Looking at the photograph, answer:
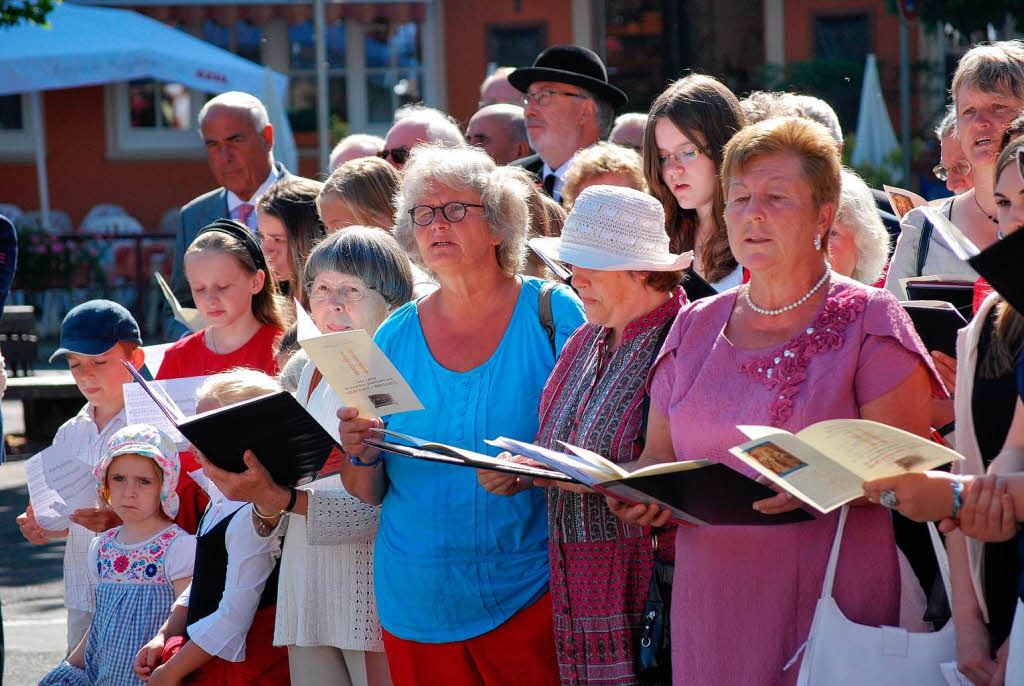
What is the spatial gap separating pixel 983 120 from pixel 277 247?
116 inches

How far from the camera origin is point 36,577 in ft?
24.7

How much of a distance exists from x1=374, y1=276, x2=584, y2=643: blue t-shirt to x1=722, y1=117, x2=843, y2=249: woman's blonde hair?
92cm

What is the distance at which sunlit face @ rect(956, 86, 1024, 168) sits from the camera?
4023mm

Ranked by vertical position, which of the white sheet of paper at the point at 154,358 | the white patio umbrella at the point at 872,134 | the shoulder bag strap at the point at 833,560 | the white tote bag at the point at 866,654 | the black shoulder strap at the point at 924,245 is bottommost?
the white tote bag at the point at 866,654

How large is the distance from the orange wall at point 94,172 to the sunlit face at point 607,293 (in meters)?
16.2

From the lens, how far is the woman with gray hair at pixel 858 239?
13.2 feet

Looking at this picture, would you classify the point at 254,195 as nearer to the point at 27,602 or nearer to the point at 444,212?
the point at 27,602

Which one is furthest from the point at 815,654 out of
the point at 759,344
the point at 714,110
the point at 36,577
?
the point at 36,577

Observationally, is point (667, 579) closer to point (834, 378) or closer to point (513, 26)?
point (834, 378)

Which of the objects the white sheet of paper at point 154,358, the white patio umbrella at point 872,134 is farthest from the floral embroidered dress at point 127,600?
the white patio umbrella at point 872,134

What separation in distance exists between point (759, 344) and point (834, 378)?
223 millimetres

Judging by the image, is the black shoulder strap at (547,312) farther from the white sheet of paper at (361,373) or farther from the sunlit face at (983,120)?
the sunlit face at (983,120)

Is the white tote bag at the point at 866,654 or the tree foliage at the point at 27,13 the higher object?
the tree foliage at the point at 27,13

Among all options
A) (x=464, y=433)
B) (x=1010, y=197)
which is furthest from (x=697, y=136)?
(x=1010, y=197)
